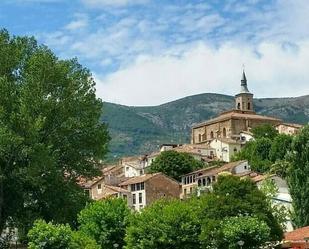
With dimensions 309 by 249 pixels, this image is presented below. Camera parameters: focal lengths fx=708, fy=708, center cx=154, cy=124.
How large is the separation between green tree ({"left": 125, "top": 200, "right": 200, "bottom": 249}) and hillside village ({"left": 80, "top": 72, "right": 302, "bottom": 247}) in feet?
27.3

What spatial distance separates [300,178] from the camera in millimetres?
43062

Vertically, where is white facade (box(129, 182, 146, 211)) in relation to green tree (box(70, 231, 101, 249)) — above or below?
above

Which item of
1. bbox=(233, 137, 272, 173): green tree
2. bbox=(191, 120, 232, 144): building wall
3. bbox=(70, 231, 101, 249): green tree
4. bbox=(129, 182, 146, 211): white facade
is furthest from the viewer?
bbox=(191, 120, 232, 144): building wall

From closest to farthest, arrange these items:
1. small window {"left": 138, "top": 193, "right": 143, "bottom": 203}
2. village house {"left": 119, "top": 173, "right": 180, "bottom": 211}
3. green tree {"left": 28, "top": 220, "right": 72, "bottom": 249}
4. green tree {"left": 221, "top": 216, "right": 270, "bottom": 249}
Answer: green tree {"left": 221, "top": 216, "right": 270, "bottom": 249} → green tree {"left": 28, "top": 220, "right": 72, "bottom": 249} → village house {"left": 119, "top": 173, "right": 180, "bottom": 211} → small window {"left": 138, "top": 193, "right": 143, "bottom": 203}

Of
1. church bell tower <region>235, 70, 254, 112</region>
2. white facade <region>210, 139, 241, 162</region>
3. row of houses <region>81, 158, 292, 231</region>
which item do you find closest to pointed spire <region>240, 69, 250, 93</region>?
church bell tower <region>235, 70, 254, 112</region>

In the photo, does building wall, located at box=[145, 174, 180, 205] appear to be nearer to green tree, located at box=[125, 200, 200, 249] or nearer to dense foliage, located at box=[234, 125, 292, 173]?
dense foliage, located at box=[234, 125, 292, 173]

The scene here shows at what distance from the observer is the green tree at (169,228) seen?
33.6 m

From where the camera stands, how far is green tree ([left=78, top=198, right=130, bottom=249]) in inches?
1507

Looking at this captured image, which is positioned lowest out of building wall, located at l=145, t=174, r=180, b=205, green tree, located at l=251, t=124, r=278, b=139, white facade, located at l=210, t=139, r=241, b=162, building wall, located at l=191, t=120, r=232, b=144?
building wall, located at l=145, t=174, r=180, b=205

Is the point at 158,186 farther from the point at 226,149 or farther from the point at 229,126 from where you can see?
the point at 229,126

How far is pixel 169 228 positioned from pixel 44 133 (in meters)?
8.70

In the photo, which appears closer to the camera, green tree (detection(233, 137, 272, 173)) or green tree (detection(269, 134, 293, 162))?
green tree (detection(269, 134, 293, 162))

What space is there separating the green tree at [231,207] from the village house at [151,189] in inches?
1710

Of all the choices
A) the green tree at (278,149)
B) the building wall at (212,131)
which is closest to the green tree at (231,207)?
the green tree at (278,149)
